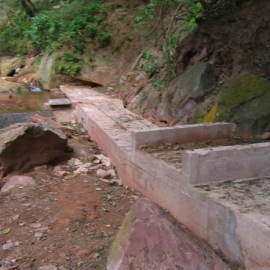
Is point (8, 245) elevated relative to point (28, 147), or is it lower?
lower

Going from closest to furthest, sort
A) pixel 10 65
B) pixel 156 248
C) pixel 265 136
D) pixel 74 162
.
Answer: pixel 156 248, pixel 265 136, pixel 74 162, pixel 10 65

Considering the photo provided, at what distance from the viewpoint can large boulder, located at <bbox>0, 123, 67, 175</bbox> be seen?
511 cm

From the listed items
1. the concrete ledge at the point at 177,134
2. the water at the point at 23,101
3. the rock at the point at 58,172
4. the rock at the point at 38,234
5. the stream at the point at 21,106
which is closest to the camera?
the rock at the point at 38,234

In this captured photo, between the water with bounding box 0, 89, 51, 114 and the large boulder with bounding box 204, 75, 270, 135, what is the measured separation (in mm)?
5826

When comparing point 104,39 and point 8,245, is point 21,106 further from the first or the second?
point 8,245

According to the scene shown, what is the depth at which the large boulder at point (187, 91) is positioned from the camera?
6.06 meters

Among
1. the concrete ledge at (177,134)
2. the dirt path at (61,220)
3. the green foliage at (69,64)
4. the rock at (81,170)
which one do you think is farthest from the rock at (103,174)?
the green foliage at (69,64)

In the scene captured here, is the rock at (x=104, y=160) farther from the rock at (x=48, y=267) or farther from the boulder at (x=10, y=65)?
the boulder at (x=10, y=65)

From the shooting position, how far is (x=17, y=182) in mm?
4852

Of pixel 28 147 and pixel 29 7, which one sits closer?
pixel 28 147

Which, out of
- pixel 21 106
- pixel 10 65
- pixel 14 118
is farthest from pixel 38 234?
pixel 10 65

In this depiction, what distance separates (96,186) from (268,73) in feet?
8.69

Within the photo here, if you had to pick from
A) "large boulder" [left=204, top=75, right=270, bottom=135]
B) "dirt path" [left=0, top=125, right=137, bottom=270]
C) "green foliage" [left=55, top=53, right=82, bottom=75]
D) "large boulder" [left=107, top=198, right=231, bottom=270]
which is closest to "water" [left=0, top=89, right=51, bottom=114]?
"green foliage" [left=55, top=53, right=82, bottom=75]

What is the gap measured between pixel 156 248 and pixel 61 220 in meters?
1.50
